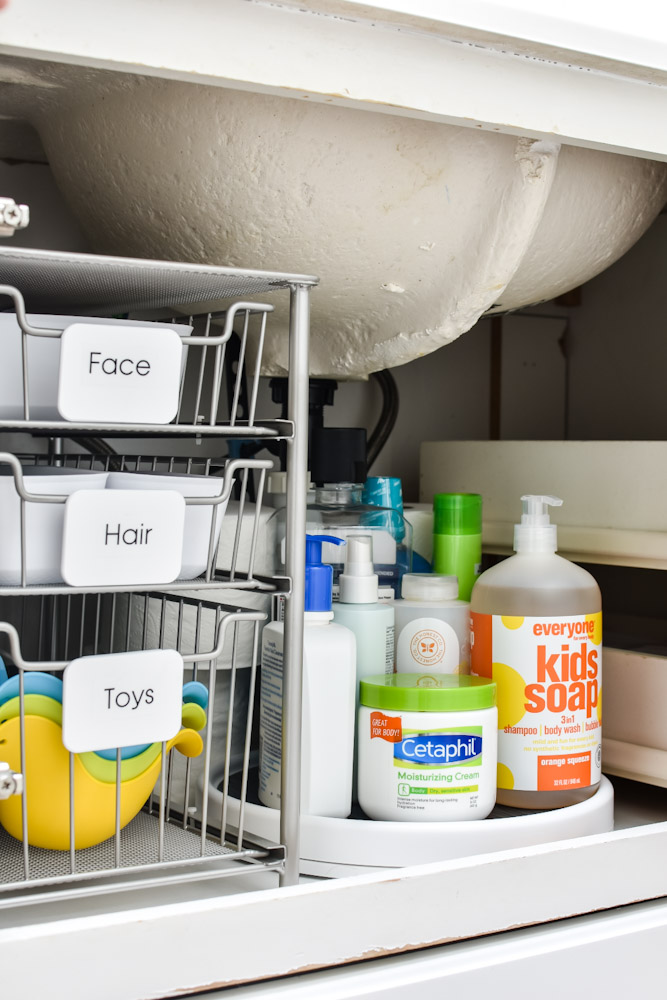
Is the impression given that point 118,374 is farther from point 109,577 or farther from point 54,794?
point 54,794

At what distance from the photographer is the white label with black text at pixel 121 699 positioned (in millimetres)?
631

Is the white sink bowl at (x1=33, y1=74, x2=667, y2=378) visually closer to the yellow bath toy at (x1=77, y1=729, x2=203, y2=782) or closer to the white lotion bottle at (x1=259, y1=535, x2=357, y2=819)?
the white lotion bottle at (x1=259, y1=535, x2=357, y2=819)

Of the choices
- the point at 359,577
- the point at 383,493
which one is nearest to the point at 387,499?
the point at 383,493

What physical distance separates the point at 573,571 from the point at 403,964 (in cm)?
33

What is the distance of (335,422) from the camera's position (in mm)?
1289

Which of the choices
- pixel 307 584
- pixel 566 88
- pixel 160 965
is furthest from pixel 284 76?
pixel 160 965

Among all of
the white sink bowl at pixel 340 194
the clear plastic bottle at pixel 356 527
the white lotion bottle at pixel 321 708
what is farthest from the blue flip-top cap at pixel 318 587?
the white sink bowl at pixel 340 194

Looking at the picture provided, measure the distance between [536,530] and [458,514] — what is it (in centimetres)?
11

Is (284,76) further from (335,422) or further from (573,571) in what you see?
(335,422)

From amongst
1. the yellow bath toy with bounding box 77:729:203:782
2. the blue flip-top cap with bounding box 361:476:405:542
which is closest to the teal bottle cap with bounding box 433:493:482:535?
the blue flip-top cap with bounding box 361:476:405:542

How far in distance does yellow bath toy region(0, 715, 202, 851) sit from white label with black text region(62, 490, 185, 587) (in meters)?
0.11

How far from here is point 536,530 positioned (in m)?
0.86

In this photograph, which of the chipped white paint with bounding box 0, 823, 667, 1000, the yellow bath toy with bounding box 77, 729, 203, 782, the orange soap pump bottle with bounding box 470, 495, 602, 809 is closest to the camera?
the chipped white paint with bounding box 0, 823, 667, 1000

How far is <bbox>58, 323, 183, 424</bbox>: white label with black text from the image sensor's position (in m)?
0.63
